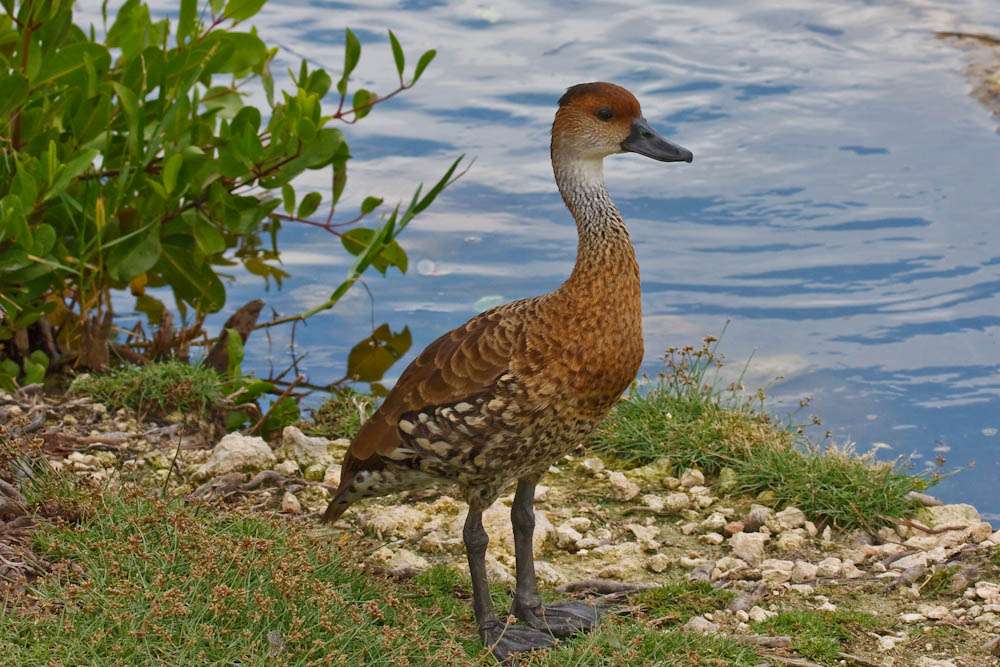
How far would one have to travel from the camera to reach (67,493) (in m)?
4.34

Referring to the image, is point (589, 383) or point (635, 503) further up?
point (589, 383)

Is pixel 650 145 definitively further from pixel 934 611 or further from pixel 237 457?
pixel 237 457

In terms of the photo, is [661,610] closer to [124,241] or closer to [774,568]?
[774,568]

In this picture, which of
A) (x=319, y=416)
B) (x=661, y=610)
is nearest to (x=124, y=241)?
(x=319, y=416)

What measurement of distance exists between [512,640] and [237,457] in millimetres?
1915

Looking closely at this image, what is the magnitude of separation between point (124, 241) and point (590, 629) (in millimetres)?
3139

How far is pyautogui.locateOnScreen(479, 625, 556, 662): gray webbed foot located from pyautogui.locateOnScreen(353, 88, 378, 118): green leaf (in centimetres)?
299

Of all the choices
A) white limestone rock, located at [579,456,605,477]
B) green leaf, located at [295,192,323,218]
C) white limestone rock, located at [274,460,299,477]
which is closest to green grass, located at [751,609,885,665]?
white limestone rock, located at [579,456,605,477]

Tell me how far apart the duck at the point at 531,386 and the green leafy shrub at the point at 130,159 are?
1.15 m

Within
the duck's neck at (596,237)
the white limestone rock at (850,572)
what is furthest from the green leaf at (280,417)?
the white limestone rock at (850,572)

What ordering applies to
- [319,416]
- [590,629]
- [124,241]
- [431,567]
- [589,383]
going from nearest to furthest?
[589,383] → [590,629] → [431,567] → [124,241] → [319,416]

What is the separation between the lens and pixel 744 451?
18.8 feet

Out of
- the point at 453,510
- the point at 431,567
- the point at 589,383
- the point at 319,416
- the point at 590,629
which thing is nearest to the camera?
the point at 589,383

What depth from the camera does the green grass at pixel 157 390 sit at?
5945 millimetres
